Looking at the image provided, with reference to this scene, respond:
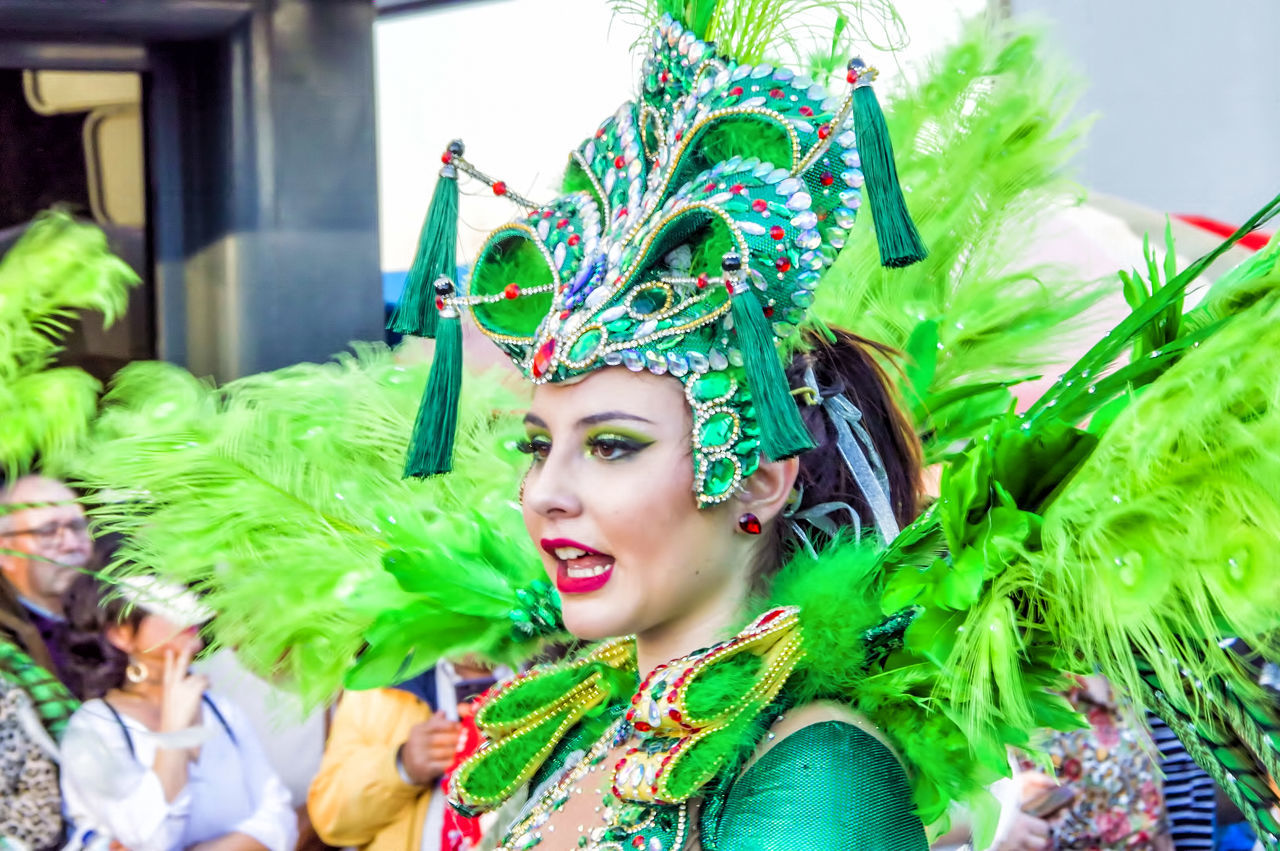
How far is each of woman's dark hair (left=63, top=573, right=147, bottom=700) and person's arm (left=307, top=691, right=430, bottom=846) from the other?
45 centimetres

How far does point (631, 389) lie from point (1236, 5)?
379 cm

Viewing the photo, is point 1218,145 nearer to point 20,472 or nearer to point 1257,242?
point 1257,242

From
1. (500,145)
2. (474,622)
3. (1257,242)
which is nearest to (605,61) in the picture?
(500,145)

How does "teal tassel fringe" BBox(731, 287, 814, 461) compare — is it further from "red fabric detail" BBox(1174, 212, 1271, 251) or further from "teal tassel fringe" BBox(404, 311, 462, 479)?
"red fabric detail" BBox(1174, 212, 1271, 251)

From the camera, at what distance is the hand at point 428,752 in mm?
2961

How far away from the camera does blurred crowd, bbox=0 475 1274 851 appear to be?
2.78m

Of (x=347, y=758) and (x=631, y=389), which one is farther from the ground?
(x=631, y=389)

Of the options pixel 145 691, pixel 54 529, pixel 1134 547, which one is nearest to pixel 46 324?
pixel 54 529

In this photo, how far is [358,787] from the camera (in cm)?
298

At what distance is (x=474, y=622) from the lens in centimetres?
207

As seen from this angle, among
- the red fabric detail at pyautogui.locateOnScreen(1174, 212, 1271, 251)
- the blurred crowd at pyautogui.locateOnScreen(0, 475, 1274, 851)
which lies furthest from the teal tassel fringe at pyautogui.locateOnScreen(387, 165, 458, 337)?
the red fabric detail at pyautogui.locateOnScreen(1174, 212, 1271, 251)

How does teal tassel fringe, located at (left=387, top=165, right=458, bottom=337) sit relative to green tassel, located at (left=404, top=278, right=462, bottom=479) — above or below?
above

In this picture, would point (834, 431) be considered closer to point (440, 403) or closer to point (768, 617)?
point (768, 617)

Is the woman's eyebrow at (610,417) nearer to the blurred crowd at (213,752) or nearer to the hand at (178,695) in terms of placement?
the blurred crowd at (213,752)
